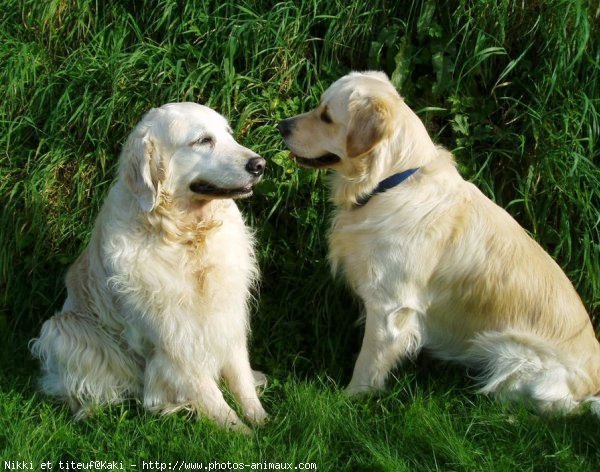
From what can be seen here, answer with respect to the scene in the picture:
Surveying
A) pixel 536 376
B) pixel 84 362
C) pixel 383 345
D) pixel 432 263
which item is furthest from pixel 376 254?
pixel 84 362

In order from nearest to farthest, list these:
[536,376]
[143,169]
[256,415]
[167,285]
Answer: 1. [143,169]
2. [167,285]
3. [536,376]
4. [256,415]

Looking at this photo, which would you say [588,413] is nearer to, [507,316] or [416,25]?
[507,316]

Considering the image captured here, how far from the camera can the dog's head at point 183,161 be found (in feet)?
10.2

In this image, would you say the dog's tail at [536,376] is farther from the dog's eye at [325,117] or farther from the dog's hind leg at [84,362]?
the dog's hind leg at [84,362]

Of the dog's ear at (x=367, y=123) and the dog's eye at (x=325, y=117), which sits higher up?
the dog's ear at (x=367, y=123)

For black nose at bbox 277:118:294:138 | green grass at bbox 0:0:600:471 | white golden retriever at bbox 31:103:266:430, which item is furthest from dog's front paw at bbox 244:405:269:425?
black nose at bbox 277:118:294:138

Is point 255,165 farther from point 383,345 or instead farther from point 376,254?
point 383,345

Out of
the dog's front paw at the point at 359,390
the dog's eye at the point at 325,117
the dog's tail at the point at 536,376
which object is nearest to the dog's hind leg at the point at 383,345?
the dog's front paw at the point at 359,390

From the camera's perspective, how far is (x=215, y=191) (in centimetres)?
317

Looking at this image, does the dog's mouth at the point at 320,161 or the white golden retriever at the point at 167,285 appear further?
the dog's mouth at the point at 320,161

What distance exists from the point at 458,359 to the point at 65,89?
9.06 feet

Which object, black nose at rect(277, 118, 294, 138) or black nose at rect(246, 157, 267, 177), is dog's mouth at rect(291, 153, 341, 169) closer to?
black nose at rect(277, 118, 294, 138)

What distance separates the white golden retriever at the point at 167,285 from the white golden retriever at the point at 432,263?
51cm

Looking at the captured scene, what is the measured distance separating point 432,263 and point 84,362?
1712 mm
